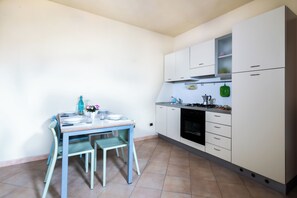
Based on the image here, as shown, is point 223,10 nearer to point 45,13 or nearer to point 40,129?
point 45,13

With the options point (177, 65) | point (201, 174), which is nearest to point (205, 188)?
point (201, 174)

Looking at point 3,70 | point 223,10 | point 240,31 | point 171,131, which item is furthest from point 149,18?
point 3,70

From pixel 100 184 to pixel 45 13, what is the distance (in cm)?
281

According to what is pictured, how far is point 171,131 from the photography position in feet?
10.5

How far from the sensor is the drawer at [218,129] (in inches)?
85.0

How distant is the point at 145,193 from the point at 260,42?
7.59ft

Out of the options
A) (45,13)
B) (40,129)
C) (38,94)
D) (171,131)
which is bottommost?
(171,131)

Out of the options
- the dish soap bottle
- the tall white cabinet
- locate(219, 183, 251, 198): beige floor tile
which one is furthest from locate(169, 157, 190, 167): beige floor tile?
the dish soap bottle

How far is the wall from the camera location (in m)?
2.13

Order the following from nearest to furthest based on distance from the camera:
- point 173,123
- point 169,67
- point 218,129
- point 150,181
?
point 150,181, point 218,129, point 173,123, point 169,67

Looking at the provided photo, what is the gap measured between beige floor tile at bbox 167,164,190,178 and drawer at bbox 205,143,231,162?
1.71 ft

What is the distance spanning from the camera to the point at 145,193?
162cm

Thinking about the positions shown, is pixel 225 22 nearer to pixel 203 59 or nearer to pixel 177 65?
pixel 203 59

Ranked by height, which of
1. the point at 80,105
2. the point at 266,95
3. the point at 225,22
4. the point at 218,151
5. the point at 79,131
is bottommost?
the point at 218,151
